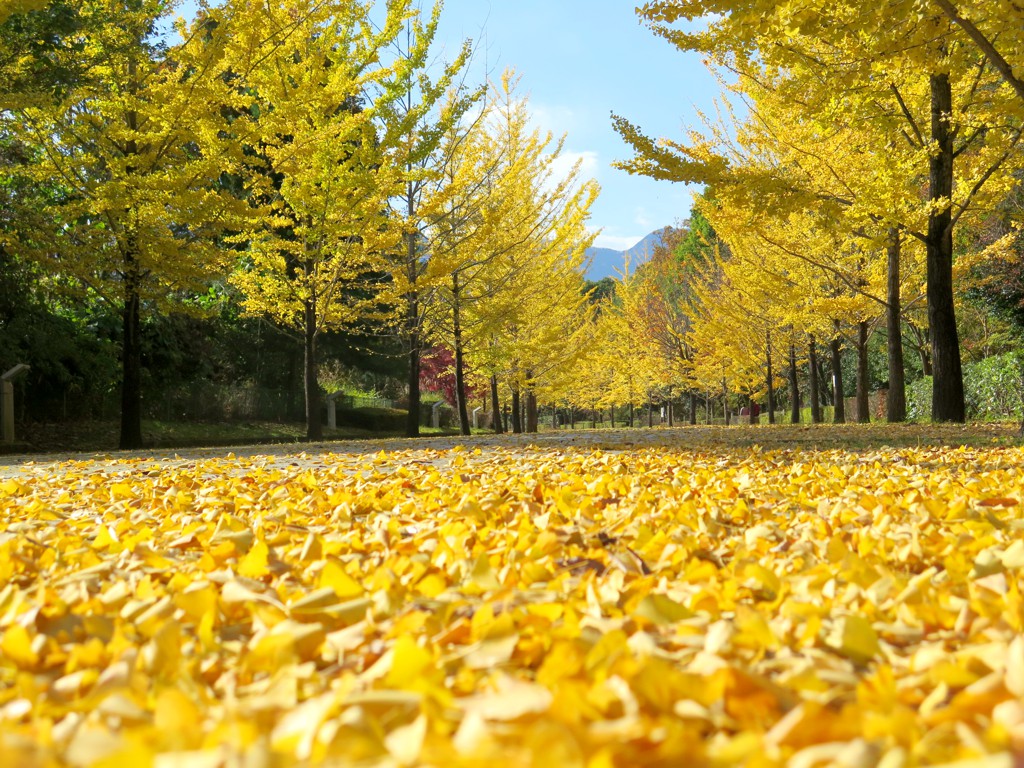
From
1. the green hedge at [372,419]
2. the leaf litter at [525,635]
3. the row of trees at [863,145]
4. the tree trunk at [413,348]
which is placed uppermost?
the row of trees at [863,145]

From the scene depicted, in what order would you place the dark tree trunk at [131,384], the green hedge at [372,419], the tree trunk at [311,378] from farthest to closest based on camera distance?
the green hedge at [372,419]
the tree trunk at [311,378]
the dark tree trunk at [131,384]

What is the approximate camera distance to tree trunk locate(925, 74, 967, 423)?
930 centimetres

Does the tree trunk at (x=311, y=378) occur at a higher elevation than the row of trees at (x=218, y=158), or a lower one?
lower

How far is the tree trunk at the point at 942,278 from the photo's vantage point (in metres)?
9.30

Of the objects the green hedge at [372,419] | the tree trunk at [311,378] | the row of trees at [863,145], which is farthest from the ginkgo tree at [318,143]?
the green hedge at [372,419]

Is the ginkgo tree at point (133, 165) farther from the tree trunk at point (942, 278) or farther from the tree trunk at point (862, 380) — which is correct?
the tree trunk at point (862, 380)

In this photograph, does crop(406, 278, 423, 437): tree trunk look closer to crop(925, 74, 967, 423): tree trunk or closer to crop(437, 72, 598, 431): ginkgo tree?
crop(437, 72, 598, 431): ginkgo tree

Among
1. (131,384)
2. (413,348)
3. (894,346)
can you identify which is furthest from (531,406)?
(131,384)

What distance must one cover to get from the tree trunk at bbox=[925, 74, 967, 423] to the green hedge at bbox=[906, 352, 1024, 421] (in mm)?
3994

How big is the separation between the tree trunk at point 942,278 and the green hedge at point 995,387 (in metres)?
3.99

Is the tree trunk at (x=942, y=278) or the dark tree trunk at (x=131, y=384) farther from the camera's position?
the dark tree trunk at (x=131, y=384)

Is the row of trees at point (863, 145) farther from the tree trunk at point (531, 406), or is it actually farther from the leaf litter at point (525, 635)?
the tree trunk at point (531, 406)

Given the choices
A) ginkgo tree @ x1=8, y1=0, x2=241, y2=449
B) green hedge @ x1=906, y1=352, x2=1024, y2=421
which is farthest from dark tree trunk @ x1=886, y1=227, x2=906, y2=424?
ginkgo tree @ x1=8, y1=0, x2=241, y2=449

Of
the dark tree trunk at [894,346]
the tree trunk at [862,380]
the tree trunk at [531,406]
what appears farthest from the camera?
the tree trunk at [531,406]
